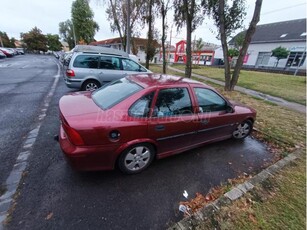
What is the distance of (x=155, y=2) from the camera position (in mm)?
14125

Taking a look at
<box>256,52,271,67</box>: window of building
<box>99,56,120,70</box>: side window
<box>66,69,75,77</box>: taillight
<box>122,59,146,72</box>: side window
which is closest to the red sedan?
<box>66,69,75,77</box>: taillight

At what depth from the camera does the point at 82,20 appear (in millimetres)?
37938

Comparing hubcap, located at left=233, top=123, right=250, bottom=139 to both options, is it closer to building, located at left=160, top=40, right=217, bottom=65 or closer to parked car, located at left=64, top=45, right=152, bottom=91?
parked car, located at left=64, top=45, right=152, bottom=91

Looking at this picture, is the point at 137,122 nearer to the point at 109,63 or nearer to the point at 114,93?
the point at 114,93

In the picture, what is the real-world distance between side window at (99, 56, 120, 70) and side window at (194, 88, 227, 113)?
15.9ft

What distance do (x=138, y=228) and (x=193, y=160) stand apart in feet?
5.57

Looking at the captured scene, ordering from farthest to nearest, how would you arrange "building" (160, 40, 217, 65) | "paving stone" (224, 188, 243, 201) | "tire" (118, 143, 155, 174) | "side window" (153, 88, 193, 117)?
"building" (160, 40, 217, 65)
"side window" (153, 88, 193, 117)
"tire" (118, 143, 155, 174)
"paving stone" (224, 188, 243, 201)

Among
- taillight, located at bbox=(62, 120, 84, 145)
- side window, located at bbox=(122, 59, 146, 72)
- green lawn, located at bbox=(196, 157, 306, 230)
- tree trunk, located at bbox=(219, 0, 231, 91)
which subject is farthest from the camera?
tree trunk, located at bbox=(219, 0, 231, 91)

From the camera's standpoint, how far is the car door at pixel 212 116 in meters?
3.13

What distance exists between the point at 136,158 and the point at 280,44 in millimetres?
37518

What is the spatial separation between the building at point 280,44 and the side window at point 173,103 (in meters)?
28.1

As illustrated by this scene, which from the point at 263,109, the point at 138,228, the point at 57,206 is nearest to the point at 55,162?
the point at 57,206

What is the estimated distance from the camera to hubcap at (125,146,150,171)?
8.55 feet

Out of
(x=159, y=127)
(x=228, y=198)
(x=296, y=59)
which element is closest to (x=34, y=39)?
(x=296, y=59)
